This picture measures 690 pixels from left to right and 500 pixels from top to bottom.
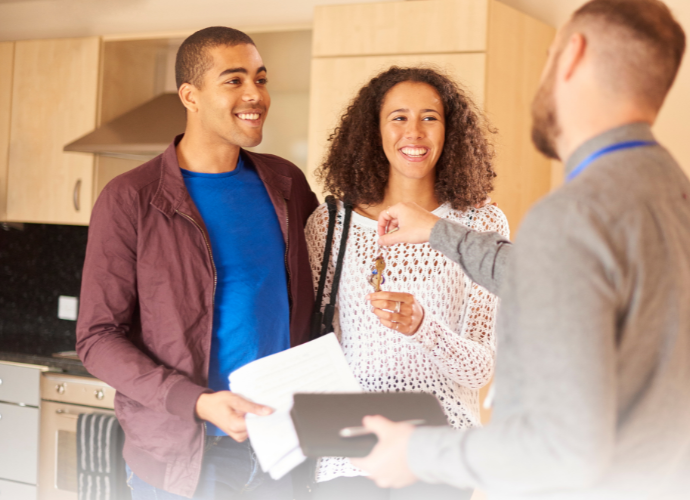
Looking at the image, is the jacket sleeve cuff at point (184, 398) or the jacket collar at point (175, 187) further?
the jacket collar at point (175, 187)

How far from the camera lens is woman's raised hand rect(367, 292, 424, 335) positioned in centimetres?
129

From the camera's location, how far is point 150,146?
2684 millimetres

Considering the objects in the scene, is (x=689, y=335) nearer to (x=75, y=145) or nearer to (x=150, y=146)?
(x=150, y=146)

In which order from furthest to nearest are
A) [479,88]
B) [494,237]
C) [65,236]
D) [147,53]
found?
1. [65,236]
2. [147,53]
3. [479,88]
4. [494,237]

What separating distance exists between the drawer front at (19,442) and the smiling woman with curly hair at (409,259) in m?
1.85

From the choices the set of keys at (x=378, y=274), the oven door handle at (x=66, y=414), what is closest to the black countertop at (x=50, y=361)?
the oven door handle at (x=66, y=414)

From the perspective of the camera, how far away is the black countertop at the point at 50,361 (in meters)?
2.72

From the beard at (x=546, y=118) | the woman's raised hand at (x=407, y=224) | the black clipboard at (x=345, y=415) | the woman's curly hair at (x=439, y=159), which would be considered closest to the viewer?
the beard at (x=546, y=118)

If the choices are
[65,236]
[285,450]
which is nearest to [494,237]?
[285,450]

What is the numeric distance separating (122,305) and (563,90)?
38.2 inches

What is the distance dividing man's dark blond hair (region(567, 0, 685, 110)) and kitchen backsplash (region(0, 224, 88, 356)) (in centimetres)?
313

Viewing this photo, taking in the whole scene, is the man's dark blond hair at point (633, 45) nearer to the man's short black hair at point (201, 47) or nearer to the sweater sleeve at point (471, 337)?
the sweater sleeve at point (471, 337)

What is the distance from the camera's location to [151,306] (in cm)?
134

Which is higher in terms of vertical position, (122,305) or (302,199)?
(302,199)
